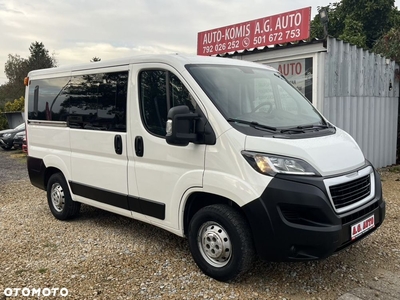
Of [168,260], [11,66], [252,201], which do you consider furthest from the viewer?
[11,66]

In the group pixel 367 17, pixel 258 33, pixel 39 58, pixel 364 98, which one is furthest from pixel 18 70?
pixel 364 98

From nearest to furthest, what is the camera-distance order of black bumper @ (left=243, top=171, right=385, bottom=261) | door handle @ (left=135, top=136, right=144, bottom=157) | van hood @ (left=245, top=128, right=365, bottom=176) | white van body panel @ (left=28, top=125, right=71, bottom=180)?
black bumper @ (left=243, top=171, right=385, bottom=261), van hood @ (left=245, top=128, right=365, bottom=176), door handle @ (left=135, top=136, right=144, bottom=157), white van body panel @ (left=28, top=125, right=71, bottom=180)

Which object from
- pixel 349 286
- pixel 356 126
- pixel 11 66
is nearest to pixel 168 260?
pixel 349 286

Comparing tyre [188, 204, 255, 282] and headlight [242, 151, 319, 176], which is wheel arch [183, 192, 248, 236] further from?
headlight [242, 151, 319, 176]

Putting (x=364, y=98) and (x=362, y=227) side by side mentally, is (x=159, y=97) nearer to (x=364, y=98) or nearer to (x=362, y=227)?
(x=362, y=227)

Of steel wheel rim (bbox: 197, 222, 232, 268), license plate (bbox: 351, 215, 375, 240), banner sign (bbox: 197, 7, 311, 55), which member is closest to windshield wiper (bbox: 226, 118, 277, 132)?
steel wheel rim (bbox: 197, 222, 232, 268)

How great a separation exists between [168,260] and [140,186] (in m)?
0.86

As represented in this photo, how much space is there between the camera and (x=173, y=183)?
3.87 meters

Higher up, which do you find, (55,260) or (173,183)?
(173,183)

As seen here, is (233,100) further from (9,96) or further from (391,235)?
(9,96)

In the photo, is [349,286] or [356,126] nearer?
[349,286]

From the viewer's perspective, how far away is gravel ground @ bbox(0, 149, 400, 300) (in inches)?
138

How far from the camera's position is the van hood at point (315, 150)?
3.20 meters

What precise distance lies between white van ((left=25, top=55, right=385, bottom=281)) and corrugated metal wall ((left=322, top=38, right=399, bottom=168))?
12.4 ft
